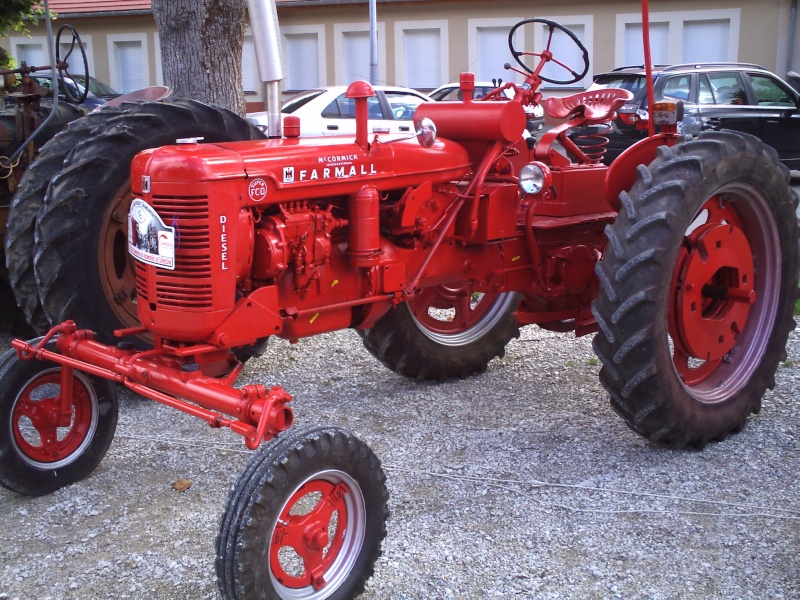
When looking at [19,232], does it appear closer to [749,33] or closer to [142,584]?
[142,584]

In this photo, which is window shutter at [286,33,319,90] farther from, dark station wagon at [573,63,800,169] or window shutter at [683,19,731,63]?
dark station wagon at [573,63,800,169]

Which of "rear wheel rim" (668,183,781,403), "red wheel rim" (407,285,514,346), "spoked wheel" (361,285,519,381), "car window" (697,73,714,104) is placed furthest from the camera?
"car window" (697,73,714,104)

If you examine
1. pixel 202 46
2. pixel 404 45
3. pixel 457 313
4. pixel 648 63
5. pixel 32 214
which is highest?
pixel 404 45

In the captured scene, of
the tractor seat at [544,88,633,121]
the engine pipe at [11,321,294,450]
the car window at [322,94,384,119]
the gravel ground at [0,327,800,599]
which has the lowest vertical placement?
the gravel ground at [0,327,800,599]

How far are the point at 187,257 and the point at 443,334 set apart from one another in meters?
2.14

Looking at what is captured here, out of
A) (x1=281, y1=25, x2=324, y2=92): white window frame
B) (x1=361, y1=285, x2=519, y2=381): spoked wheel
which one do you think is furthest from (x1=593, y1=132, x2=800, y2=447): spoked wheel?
(x1=281, y1=25, x2=324, y2=92): white window frame

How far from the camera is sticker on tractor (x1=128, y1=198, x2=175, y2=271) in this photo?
308 cm

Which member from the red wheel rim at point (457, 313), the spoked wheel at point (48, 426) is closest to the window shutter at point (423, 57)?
the red wheel rim at point (457, 313)

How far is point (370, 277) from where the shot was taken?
3691 millimetres

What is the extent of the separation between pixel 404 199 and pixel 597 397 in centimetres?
170

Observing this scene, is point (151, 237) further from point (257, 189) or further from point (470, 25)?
point (470, 25)

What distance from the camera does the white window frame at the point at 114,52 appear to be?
22.0 meters

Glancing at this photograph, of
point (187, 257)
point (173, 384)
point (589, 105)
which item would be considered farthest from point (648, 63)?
point (173, 384)

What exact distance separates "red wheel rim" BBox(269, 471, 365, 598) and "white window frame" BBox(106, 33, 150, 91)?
20820 mm
